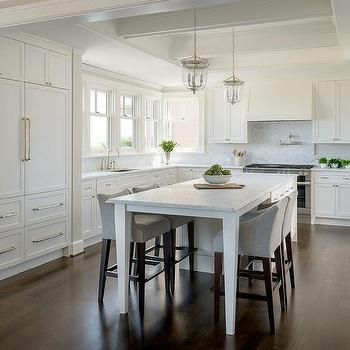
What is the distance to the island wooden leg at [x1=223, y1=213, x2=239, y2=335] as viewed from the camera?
3117mm

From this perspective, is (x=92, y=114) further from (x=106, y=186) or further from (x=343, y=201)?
(x=343, y=201)

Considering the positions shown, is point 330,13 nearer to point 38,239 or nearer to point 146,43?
point 146,43

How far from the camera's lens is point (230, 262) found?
3131mm

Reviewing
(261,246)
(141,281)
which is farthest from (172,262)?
(261,246)

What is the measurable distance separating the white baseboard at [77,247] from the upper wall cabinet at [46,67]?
6.02 ft

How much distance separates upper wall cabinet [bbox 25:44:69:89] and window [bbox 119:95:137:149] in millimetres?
2317

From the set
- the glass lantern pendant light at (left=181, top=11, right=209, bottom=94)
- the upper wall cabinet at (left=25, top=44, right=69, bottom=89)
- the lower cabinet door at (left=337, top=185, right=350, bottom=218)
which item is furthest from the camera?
the lower cabinet door at (left=337, top=185, right=350, bottom=218)

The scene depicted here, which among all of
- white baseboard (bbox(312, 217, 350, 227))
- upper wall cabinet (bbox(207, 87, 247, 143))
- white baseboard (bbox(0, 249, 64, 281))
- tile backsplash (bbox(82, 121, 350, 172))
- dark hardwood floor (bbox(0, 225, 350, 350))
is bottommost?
dark hardwood floor (bbox(0, 225, 350, 350))

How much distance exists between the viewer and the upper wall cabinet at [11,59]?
13.7ft

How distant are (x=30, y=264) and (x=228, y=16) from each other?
3399 mm

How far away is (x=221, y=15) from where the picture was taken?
189 inches

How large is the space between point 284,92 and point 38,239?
15.8ft

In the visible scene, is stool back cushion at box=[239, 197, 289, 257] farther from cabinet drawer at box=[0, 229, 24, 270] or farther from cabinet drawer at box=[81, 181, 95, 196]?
cabinet drawer at box=[81, 181, 95, 196]

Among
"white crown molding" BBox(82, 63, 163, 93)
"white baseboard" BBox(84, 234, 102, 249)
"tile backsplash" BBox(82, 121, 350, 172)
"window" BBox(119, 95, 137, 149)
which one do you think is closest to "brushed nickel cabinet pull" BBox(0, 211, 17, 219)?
"white baseboard" BBox(84, 234, 102, 249)
